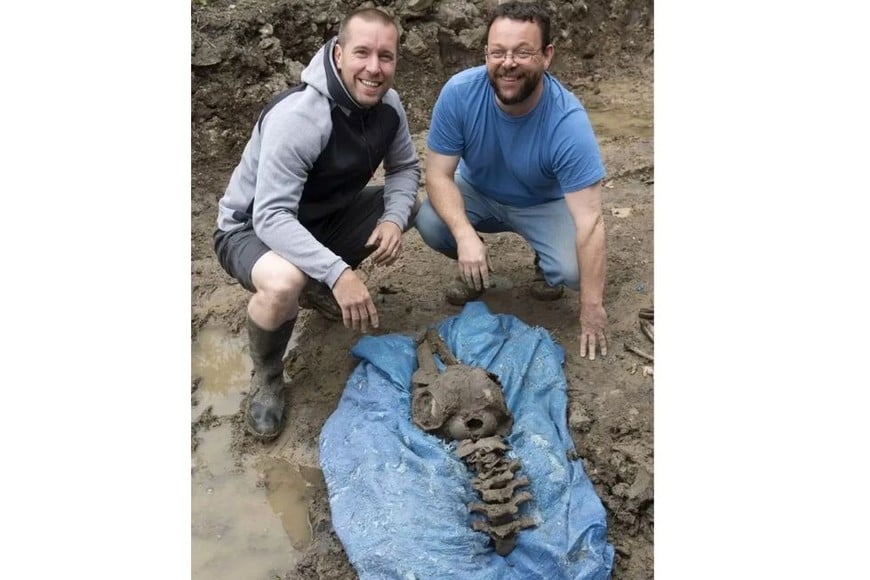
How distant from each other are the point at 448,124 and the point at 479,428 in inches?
61.5

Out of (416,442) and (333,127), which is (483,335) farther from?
(333,127)

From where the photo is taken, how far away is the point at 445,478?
2797mm

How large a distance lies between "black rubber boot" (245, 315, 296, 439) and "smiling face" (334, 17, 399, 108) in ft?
3.68

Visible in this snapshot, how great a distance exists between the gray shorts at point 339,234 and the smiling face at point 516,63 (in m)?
0.87

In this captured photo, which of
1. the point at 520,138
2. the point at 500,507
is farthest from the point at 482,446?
the point at 520,138

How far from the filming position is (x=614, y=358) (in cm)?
360

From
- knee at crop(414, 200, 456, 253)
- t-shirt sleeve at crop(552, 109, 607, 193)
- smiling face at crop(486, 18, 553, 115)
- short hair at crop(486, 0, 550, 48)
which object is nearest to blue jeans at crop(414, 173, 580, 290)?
knee at crop(414, 200, 456, 253)

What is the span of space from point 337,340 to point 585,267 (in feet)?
4.55

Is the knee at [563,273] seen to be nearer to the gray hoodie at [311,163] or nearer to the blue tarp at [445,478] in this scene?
the blue tarp at [445,478]

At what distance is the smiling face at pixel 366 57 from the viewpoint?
9.95 ft

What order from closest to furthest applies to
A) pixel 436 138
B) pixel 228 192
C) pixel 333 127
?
1. pixel 333 127
2. pixel 228 192
3. pixel 436 138

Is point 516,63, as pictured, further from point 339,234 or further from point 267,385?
point 267,385

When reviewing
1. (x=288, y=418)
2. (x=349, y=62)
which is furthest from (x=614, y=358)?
(x=349, y=62)

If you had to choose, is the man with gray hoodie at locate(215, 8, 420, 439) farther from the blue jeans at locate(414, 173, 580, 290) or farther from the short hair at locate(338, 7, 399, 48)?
the blue jeans at locate(414, 173, 580, 290)
